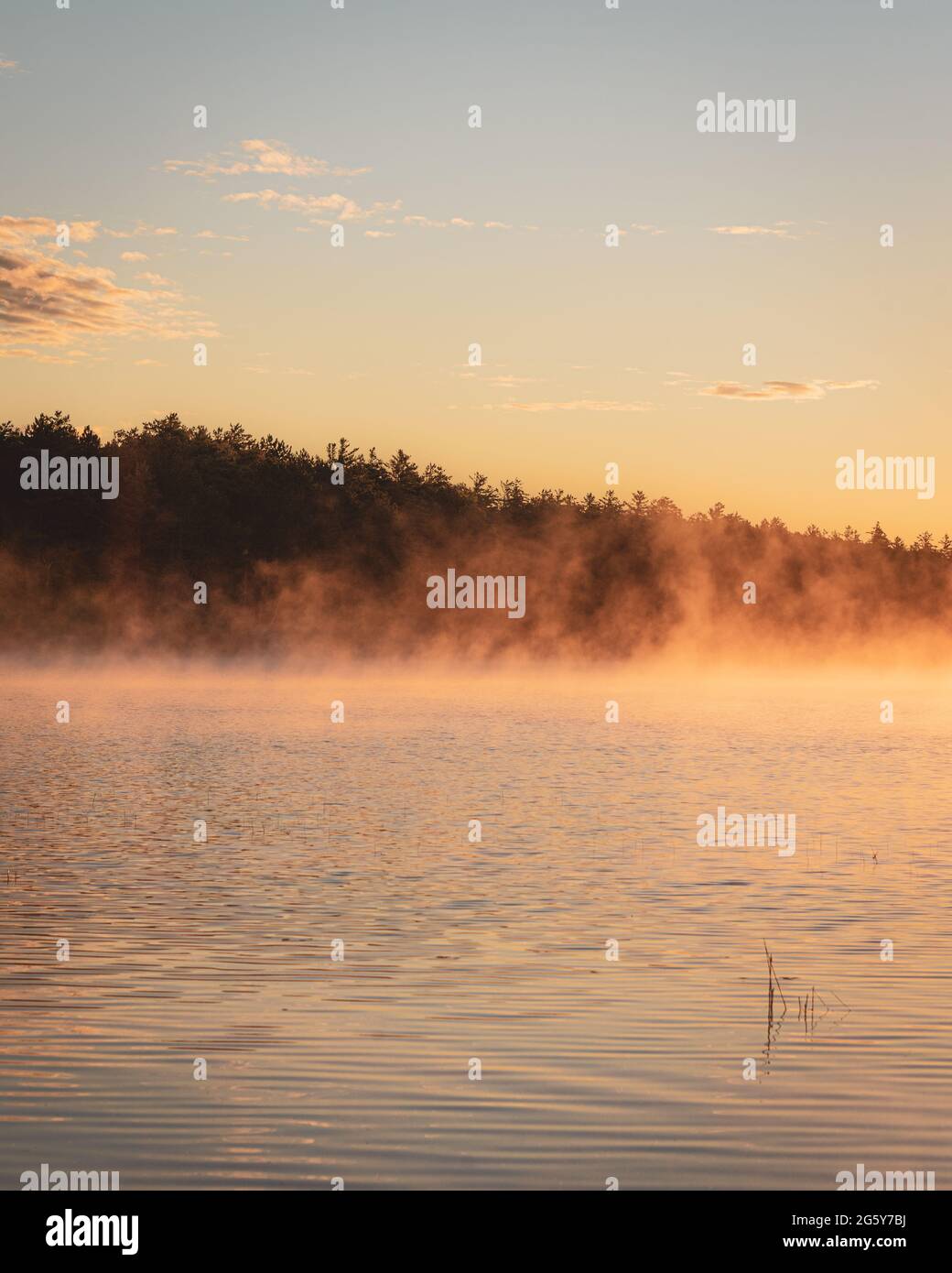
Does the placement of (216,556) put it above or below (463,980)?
above

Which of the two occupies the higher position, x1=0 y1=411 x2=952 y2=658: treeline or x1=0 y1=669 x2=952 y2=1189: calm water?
x1=0 y1=411 x2=952 y2=658: treeline

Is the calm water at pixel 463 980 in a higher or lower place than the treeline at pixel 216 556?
lower

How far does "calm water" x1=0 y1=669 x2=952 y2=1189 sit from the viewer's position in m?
13.4

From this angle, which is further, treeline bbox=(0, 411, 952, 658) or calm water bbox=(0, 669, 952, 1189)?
treeline bbox=(0, 411, 952, 658)

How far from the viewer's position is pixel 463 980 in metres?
19.8

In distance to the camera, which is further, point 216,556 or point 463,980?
point 216,556

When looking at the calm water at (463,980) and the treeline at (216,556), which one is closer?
the calm water at (463,980)

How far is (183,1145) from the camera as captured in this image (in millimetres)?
13164

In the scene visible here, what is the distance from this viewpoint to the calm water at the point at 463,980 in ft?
43.9

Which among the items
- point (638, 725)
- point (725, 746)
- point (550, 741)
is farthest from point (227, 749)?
point (638, 725)

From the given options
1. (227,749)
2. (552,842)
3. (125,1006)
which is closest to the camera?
(125,1006)
